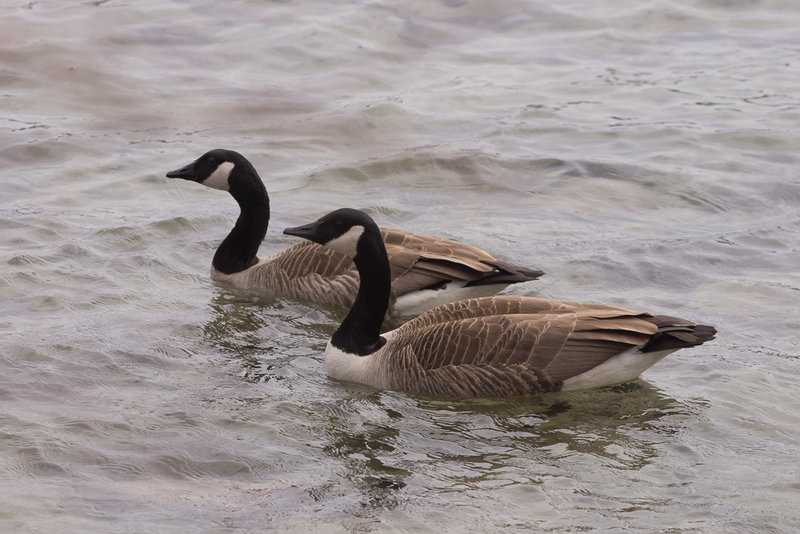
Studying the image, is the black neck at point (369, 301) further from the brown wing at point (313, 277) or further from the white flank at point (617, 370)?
the white flank at point (617, 370)

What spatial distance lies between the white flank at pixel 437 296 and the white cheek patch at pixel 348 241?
4.29ft

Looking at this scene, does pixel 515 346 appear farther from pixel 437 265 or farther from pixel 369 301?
pixel 437 265

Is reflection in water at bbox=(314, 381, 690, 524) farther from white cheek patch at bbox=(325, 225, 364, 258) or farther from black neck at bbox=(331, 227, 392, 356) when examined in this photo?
white cheek patch at bbox=(325, 225, 364, 258)

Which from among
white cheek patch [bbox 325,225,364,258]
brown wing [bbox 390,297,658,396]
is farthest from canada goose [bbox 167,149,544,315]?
white cheek patch [bbox 325,225,364,258]

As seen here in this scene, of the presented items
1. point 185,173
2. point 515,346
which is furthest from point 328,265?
point 515,346

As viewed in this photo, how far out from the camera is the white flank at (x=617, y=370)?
25.4 feet

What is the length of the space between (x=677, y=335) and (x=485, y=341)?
4.51 feet

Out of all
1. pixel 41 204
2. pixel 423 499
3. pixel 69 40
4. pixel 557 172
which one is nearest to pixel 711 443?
pixel 423 499

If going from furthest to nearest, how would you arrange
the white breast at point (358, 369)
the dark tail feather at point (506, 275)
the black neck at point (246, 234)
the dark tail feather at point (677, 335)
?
the black neck at point (246, 234), the dark tail feather at point (506, 275), the white breast at point (358, 369), the dark tail feather at point (677, 335)

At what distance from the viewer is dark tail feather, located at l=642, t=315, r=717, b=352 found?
752 cm

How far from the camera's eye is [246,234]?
10.5 metres

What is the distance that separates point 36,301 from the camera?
9.38 meters

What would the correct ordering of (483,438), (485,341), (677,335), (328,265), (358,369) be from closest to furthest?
(483,438) < (677,335) < (485,341) < (358,369) < (328,265)

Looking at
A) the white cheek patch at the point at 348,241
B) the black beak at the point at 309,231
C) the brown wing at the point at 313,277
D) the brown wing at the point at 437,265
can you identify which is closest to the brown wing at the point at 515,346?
the white cheek patch at the point at 348,241
